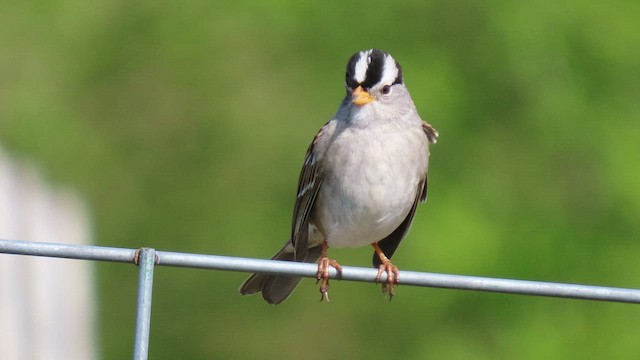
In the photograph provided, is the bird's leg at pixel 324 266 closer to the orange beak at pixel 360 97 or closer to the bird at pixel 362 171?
the bird at pixel 362 171

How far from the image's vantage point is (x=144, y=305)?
7.10 feet

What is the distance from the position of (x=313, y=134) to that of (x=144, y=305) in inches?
96.6

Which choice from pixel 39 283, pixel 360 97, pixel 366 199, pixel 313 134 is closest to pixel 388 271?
pixel 366 199

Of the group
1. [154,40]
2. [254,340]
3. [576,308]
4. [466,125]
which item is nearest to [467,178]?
[466,125]

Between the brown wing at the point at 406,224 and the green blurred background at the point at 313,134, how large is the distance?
1.19 feet

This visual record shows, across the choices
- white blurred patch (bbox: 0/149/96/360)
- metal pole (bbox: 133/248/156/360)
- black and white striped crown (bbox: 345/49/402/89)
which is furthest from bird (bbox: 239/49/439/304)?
metal pole (bbox: 133/248/156/360)

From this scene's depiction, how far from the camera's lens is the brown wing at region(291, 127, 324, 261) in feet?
12.1

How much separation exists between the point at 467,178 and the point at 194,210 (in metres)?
0.92

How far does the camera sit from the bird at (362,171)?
11.8 feet

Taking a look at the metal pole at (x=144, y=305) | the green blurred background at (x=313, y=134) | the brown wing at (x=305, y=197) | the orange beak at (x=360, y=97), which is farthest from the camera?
the green blurred background at (x=313, y=134)

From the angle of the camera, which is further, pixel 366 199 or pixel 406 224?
pixel 406 224

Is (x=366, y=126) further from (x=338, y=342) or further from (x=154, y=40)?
(x=154, y=40)

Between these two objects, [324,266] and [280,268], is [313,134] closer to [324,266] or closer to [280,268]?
[324,266]

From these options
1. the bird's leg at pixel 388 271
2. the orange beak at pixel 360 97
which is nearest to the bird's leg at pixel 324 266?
the bird's leg at pixel 388 271
